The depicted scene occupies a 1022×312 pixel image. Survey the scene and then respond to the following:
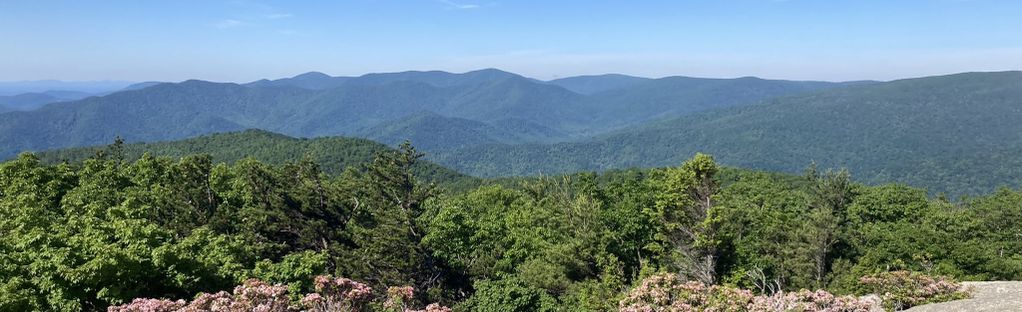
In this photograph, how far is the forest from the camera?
66.3 ft

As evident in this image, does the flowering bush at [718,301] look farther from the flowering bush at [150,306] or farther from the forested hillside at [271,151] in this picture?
the forested hillside at [271,151]

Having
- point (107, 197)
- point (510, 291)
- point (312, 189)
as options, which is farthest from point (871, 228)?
point (107, 197)

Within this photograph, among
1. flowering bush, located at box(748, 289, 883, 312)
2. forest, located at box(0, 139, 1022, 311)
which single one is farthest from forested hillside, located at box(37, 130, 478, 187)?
flowering bush, located at box(748, 289, 883, 312)

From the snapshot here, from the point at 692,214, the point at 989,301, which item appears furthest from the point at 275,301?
the point at 989,301

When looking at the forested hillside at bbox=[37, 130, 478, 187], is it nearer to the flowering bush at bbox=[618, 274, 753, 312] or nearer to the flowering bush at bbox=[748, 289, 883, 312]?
the flowering bush at bbox=[618, 274, 753, 312]

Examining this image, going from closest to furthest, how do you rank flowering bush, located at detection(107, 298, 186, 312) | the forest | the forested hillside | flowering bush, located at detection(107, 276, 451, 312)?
flowering bush, located at detection(107, 298, 186, 312), flowering bush, located at detection(107, 276, 451, 312), the forest, the forested hillside

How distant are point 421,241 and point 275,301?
1994 cm

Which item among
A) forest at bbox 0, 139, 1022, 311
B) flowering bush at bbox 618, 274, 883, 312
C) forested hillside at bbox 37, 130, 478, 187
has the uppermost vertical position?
flowering bush at bbox 618, 274, 883, 312

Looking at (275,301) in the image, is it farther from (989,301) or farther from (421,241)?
(989,301)

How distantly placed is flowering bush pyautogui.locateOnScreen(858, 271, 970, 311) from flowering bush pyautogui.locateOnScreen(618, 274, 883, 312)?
457cm

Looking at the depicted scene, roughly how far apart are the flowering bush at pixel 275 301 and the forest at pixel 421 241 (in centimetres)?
141

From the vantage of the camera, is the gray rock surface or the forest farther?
the forest

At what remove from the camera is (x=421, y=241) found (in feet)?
114

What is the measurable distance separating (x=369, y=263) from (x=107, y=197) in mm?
16488
